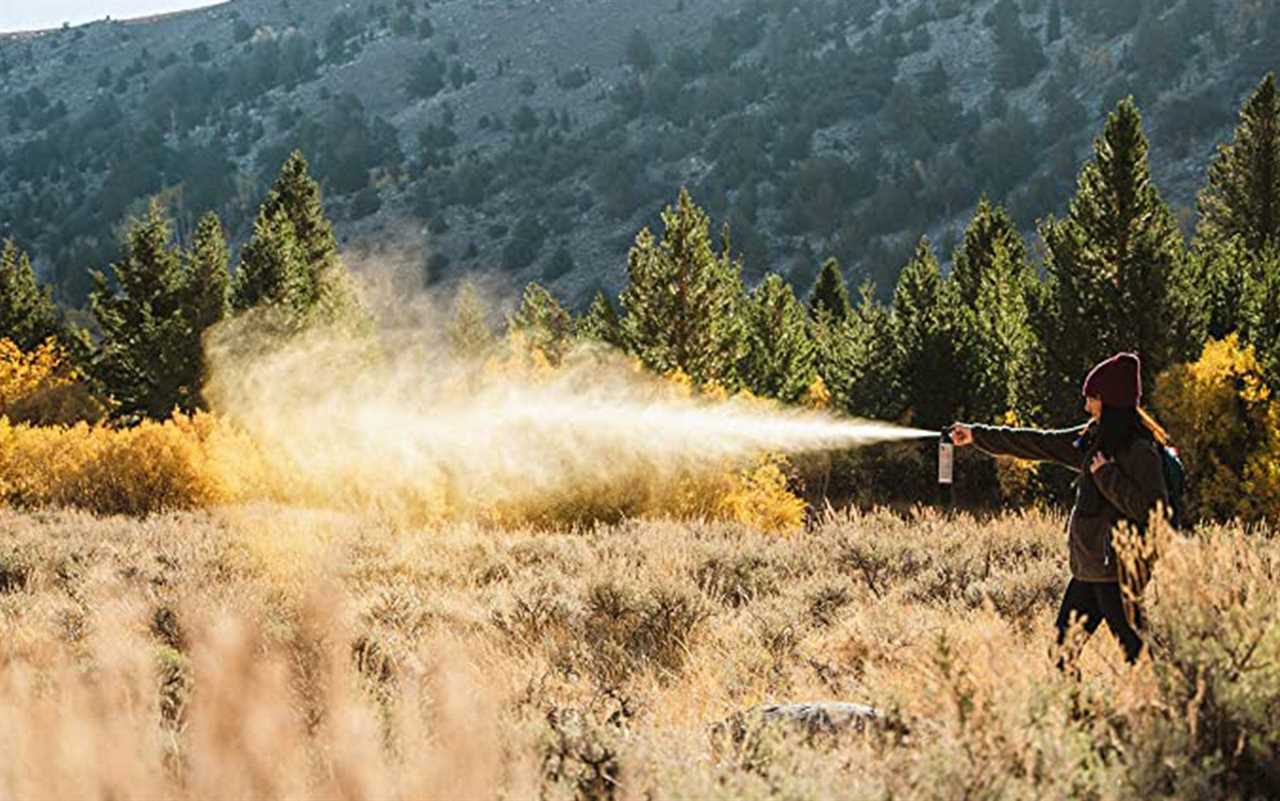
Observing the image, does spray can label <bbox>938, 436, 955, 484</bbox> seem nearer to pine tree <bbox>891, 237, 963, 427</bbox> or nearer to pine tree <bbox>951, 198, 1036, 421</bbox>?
pine tree <bbox>951, 198, 1036, 421</bbox>

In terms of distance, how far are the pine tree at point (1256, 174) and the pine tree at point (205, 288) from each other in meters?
34.9

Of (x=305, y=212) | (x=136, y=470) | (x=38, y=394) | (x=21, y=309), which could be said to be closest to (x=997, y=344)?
(x=305, y=212)

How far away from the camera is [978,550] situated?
11.4 meters

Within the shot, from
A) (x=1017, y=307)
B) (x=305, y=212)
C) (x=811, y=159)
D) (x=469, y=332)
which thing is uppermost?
(x=305, y=212)

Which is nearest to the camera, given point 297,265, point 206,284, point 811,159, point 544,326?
point 206,284

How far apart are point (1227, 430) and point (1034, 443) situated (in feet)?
92.8

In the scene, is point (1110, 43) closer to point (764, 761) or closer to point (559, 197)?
point (559, 197)

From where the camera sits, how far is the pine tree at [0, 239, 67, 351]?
1953 inches

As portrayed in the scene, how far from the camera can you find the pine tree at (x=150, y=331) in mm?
39562

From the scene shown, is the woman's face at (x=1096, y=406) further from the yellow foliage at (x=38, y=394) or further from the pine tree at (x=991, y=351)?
the yellow foliage at (x=38, y=394)

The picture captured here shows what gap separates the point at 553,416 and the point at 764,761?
51.0ft

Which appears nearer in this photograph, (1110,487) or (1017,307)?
(1110,487)

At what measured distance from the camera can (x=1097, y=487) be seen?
21.2ft

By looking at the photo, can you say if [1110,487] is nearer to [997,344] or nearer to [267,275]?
[997,344]
